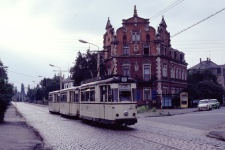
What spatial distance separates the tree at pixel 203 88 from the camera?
5744 cm

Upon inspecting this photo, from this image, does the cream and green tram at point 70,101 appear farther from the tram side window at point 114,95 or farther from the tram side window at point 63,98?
the tram side window at point 114,95

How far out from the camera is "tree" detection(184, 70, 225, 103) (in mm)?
57438

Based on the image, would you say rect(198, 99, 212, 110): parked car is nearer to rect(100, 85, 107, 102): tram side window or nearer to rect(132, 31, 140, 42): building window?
rect(132, 31, 140, 42): building window

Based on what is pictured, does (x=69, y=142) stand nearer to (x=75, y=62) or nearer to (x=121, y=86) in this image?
(x=121, y=86)

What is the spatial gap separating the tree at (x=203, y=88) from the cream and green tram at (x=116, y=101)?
37354 mm

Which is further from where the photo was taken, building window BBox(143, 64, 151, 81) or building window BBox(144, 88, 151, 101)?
building window BBox(143, 64, 151, 81)

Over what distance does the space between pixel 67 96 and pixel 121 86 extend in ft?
45.4

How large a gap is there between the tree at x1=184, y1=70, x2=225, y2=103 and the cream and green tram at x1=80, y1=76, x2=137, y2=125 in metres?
37.4

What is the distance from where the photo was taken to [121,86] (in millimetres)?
19422

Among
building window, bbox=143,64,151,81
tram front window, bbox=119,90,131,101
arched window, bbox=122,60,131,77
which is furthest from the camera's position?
arched window, bbox=122,60,131,77

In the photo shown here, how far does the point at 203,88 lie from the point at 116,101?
45892 mm

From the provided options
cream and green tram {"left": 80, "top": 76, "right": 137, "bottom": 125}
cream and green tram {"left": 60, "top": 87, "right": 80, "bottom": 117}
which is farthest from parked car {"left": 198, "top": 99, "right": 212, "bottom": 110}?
cream and green tram {"left": 80, "top": 76, "right": 137, "bottom": 125}

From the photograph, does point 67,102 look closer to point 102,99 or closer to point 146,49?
point 102,99

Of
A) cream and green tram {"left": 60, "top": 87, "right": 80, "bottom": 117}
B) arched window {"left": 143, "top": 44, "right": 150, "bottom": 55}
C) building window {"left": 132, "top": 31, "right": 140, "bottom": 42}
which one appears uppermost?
building window {"left": 132, "top": 31, "right": 140, "bottom": 42}
